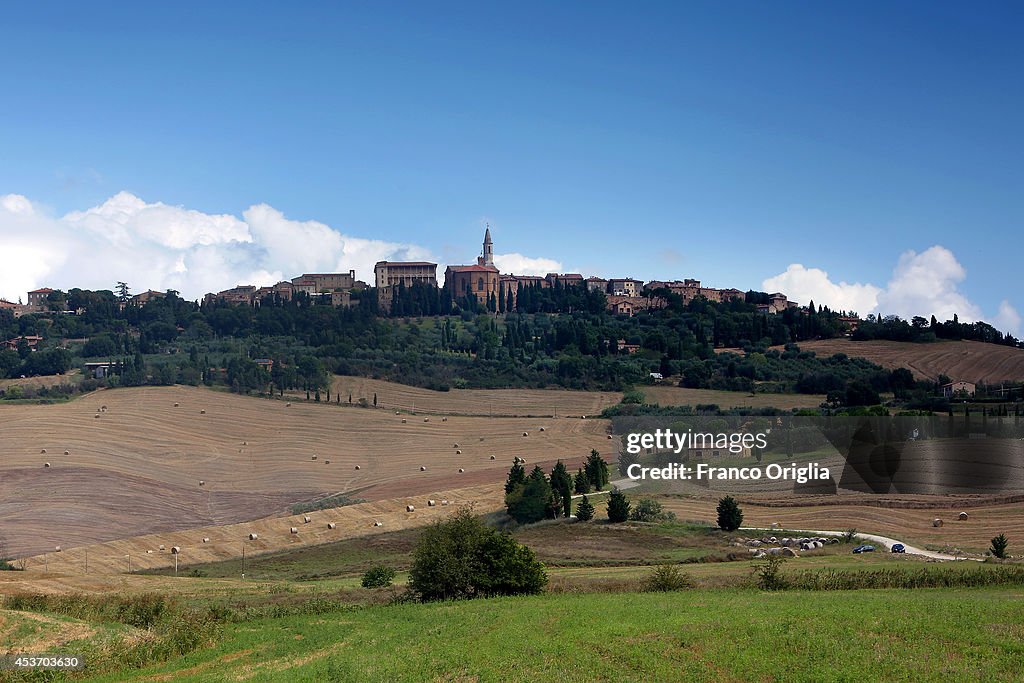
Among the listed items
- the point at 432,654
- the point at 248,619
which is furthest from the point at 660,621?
the point at 248,619

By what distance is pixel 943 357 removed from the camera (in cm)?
10150

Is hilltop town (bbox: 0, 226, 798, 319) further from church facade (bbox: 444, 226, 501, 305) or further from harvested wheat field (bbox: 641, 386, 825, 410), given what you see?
harvested wheat field (bbox: 641, 386, 825, 410)

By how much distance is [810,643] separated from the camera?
16891 mm

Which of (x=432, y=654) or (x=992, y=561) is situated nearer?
(x=432, y=654)

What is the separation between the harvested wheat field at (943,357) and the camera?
310 feet

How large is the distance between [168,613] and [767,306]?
133 m

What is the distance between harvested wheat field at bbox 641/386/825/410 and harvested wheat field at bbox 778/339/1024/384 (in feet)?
50.8

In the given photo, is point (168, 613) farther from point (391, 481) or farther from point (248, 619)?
point (391, 481)

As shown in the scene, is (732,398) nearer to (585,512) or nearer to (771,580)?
(585,512)

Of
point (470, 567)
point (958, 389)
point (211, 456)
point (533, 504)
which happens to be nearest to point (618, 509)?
point (533, 504)

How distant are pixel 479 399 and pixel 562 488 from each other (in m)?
46.5

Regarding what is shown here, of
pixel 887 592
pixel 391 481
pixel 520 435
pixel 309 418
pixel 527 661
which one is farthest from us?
pixel 309 418

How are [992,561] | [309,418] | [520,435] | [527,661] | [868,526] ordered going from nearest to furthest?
[527,661] → [992,561] → [868,526] → [520,435] → [309,418]
